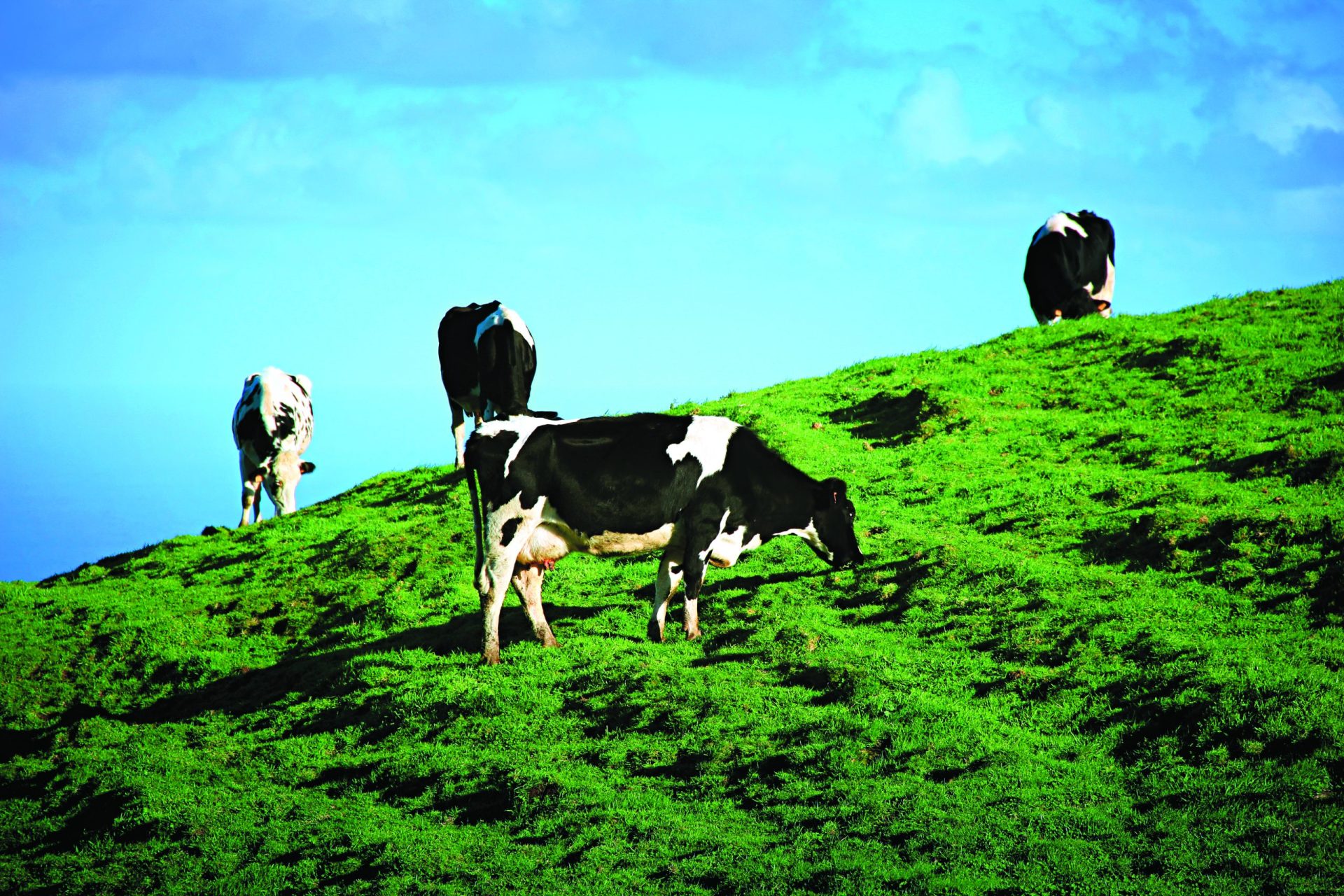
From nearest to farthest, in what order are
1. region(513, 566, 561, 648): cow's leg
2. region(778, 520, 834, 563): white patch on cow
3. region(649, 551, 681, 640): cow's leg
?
region(513, 566, 561, 648): cow's leg → region(649, 551, 681, 640): cow's leg → region(778, 520, 834, 563): white patch on cow

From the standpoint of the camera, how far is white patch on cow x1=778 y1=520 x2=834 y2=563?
46.5ft

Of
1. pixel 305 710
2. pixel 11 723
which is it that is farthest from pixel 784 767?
pixel 11 723

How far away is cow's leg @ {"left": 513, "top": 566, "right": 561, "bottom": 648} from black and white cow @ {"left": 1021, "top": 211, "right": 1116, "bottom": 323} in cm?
1812

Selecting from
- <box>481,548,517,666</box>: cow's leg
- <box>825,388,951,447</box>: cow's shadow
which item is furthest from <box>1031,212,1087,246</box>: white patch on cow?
<box>481,548,517,666</box>: cow's leg

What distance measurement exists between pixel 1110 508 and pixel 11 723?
14.0m

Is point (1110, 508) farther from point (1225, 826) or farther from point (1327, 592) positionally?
point (1225, 826)

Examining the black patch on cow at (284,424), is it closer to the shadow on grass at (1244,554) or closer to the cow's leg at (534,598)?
the cow's leg at (534,598)

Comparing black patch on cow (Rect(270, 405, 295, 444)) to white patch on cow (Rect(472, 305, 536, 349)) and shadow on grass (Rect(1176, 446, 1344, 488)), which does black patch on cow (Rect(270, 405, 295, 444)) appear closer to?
white patch on cow (Rect(472, 305, 536, 349))

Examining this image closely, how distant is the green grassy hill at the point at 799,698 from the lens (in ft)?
28.3

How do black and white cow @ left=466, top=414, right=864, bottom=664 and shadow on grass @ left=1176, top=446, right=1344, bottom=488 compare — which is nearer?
black and white cow @ left=466, top=414, right=864, bottom=664

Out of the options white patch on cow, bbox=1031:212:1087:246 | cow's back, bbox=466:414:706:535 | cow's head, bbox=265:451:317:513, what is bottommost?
cow's back, bbox=466:414:706:535

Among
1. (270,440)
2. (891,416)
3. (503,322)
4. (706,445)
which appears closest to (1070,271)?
(891,416)

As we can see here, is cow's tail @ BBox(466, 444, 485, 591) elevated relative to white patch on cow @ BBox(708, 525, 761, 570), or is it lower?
elevated

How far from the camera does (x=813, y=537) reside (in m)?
14.3
